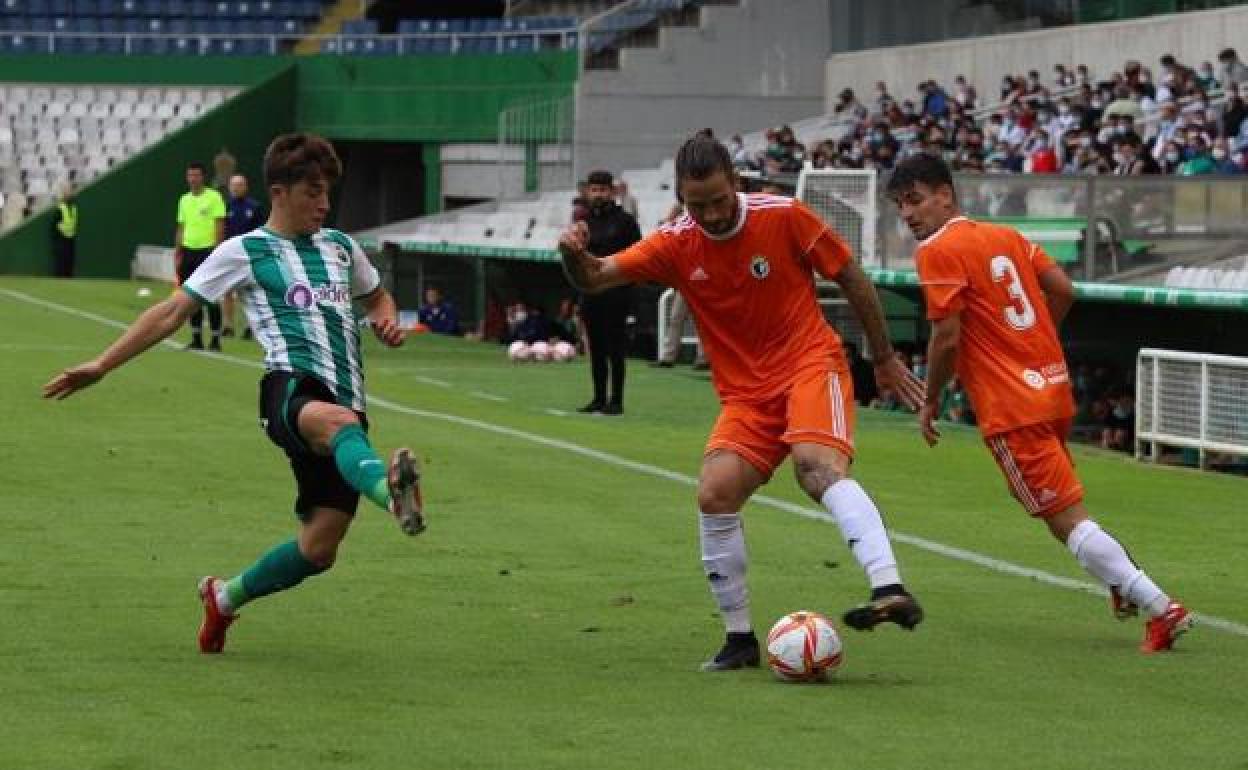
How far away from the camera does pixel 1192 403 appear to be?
17.7 metres

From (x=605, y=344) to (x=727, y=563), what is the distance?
39.7 ft

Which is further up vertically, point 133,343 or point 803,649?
point 133,343

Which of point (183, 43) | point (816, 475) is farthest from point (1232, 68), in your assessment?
point (183, 43)

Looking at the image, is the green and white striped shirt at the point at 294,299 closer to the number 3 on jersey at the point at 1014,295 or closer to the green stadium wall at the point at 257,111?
the number 3 on jersey at the point at 1014,295

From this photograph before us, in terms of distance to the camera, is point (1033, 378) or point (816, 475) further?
point (1033, 378)

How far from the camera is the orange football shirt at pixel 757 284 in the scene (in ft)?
28.4

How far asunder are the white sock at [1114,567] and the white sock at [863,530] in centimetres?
123

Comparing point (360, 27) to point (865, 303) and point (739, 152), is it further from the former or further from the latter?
point (865, 303)

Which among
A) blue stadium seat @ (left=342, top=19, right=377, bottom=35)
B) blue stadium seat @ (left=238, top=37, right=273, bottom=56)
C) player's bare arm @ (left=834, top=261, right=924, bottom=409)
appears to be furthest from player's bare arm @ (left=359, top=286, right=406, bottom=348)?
blue stadium seat @ (left=238, top=37, right=273, bottom=56)

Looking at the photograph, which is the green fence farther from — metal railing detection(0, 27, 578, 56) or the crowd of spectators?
metal railing detection(0, 27, 578, 56)

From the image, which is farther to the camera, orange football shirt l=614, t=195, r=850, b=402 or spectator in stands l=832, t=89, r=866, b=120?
spectator in stands l=832, t=89, r=866, b=120

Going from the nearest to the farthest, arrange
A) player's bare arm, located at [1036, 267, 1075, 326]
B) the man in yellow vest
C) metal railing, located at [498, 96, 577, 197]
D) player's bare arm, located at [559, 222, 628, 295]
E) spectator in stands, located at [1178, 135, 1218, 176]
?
player's bare arm, located at [559, 222, 628, 295] → player's bare arm, located at [1036, 267, 1075, 326] → spectator in stands, located at [1178, 135, 1218, 176] → metal railing, located at [498, 96, 577, 197] → the man in yellow vest

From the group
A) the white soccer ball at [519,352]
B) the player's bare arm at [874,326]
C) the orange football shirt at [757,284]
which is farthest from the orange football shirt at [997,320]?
the white soccer ball at [519,352]

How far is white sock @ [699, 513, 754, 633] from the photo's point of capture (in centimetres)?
861
